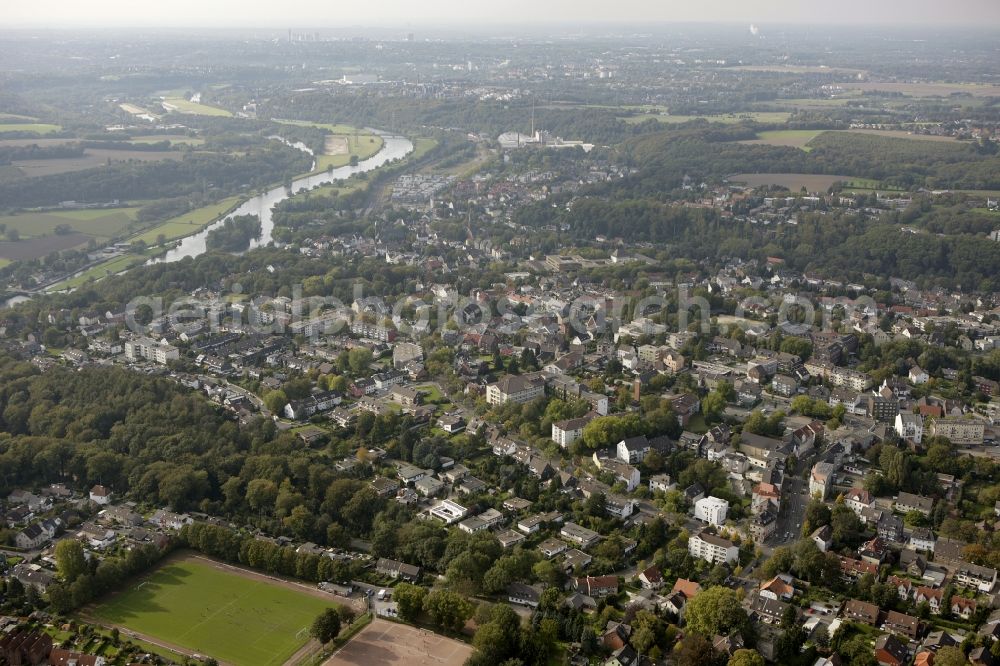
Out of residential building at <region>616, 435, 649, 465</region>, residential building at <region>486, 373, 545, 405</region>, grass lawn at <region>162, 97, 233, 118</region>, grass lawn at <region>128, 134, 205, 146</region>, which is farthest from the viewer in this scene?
grass lawn at <region>162, 97, 233, 118</region>

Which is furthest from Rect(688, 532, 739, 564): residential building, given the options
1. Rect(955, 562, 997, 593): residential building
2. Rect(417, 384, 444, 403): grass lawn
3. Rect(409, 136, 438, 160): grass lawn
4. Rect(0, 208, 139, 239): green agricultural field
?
Rect(409, 136, 438, 160): grass lawn

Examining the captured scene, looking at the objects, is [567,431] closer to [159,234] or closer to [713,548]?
Result: [713,548]

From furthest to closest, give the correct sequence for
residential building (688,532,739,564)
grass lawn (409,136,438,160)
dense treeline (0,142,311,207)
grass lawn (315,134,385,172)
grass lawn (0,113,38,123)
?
grass lawn (0,113,38,123) < grass lawn (409,136,438,160) < grass lawn (315,134,385,172) < dense treeline (0,142,311,207) < residential building (688,532,739,564)

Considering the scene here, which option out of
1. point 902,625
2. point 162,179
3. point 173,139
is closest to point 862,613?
point 902,625

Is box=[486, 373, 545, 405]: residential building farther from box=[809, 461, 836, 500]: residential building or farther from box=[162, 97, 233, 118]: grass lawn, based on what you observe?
box=[162, 97, 233, 118]: grass lawn

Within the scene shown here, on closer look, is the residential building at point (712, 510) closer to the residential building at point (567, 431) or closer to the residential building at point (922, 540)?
the residential building at point (922, 540)

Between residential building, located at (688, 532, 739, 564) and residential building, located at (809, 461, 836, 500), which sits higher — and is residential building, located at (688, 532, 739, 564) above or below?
below

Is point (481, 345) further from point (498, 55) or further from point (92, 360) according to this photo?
point (498, 55)

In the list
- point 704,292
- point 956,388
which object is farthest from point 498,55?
point 956,388
